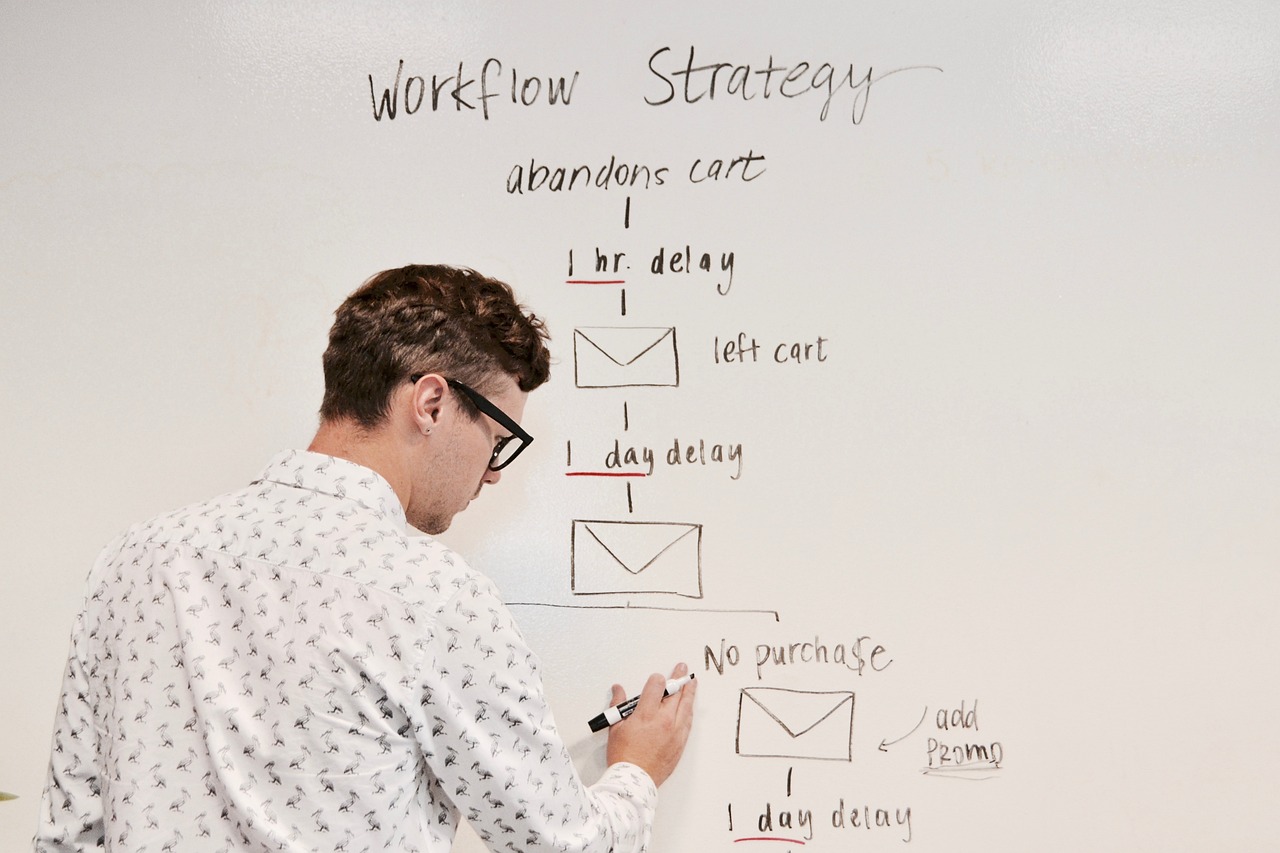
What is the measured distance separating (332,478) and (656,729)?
0.52m

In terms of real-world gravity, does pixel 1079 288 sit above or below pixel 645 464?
above

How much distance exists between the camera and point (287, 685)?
74cm

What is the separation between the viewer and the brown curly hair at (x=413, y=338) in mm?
855

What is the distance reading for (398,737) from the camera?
2.50ft

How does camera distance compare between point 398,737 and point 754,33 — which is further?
point 754,33

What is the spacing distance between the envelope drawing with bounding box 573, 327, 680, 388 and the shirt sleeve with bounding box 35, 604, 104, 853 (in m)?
0.59

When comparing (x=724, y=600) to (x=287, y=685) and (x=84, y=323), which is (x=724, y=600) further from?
(x=84, y=323)

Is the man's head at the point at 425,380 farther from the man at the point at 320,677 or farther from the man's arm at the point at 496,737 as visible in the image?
the man's arm at the point at 496,737

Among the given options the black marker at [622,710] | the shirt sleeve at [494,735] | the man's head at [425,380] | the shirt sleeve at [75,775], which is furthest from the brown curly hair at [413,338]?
the black marker at [622,710]

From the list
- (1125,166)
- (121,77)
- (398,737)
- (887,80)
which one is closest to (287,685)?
(398,737)

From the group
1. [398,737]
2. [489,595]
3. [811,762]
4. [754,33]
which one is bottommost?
[811,762]

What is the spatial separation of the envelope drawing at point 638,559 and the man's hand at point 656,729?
0.33 ft

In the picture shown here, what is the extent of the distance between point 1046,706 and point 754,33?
0.88 m

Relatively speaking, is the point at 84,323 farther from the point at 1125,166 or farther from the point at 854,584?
the point at 1125,166
